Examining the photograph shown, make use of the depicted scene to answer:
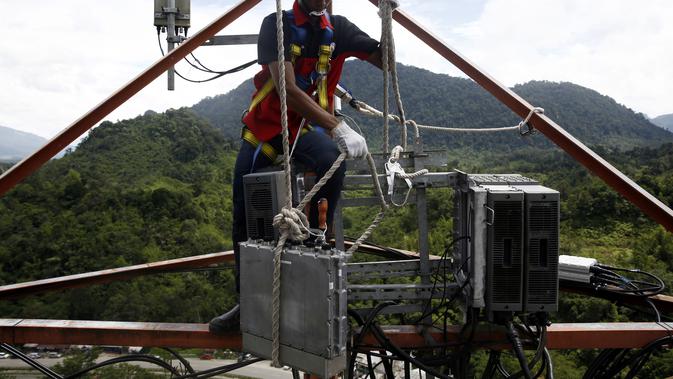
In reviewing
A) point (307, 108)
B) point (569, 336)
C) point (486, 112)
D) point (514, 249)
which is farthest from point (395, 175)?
point (486, 112)

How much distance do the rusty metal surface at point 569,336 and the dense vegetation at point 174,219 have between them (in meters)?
3.02

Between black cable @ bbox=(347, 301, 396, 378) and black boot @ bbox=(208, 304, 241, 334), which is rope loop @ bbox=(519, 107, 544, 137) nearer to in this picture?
black cable @ bbox=(347, 301, 396, 378)

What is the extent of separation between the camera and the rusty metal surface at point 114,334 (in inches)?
72.2

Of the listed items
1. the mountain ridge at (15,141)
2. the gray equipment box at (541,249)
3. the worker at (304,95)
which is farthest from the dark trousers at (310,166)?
the mountain ridge at (15,141)

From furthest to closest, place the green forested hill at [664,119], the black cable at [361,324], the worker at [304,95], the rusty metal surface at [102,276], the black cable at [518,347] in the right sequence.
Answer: the green forested hill at [664,119] < the rusty metal surface at [102,276] < the worker at [304,95] < the black cable at [361,324] < the black cable at [518,347]

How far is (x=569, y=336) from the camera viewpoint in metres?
1.80

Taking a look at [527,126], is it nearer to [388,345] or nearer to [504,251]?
[504,251]

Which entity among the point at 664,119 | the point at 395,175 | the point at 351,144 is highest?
the point at 664,119

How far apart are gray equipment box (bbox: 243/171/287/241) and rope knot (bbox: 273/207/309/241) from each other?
22 centimetres

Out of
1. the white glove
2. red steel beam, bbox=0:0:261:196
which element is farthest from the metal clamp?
red steel beam, bbox=0:0:261:196

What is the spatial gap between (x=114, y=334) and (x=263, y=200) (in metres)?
0.72

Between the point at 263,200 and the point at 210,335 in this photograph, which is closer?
the point at 263,200

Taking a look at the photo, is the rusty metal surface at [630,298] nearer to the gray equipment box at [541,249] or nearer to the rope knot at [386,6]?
Answer: the gray equipment box at [541,249]

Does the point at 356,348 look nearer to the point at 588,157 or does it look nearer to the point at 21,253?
the point at 588,157
